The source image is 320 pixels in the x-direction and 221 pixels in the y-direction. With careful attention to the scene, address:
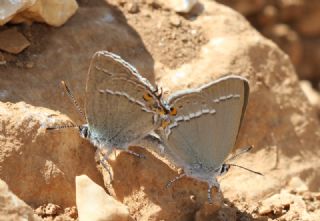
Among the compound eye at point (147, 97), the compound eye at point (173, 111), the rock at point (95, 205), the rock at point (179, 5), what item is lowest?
the rock at point (95, 205)

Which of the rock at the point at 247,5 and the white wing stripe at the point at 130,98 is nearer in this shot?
the white wing stripe at the point at 130,98

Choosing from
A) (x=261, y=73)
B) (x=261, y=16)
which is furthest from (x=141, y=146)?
(x=261, y=16)

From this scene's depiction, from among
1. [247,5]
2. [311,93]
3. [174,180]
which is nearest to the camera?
[174,180]

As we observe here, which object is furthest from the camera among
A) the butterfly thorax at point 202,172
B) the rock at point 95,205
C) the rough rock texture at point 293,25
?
the rough rock texture at point 293,25

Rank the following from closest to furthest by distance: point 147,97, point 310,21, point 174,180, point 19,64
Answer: point 147,97 < point 174,180 < point 19,64 < point 310,21

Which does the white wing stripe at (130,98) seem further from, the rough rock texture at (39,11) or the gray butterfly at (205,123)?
the rough rock texture at (39,11)

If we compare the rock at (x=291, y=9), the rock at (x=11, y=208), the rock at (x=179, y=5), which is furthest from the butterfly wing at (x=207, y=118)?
the rock at (x=291, y=9)

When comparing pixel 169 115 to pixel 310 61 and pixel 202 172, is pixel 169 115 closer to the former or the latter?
pixel 202 172

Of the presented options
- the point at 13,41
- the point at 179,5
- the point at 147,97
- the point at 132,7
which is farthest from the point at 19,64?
the point at 179,5
